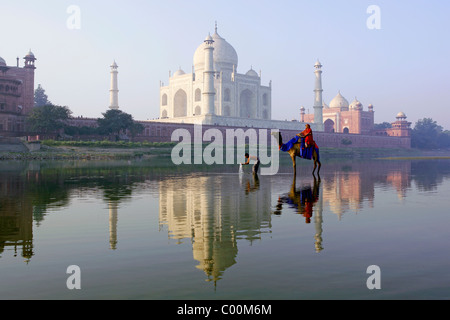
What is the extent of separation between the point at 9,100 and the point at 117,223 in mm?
45979

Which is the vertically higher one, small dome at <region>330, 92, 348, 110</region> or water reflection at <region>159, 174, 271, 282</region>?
small dome at <region>330, 92, 348, 110</region>

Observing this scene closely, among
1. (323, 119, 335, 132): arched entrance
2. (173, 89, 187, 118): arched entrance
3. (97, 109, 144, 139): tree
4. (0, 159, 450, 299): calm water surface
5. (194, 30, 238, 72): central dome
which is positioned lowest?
(0, 159, 450, 299): calm water surface

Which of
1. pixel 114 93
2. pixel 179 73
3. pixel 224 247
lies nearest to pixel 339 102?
pixel 179 73

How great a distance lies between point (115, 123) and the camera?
161 ft

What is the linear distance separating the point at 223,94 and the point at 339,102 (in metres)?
30.5

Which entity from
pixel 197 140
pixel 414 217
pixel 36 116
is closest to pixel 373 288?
pixel 414 217

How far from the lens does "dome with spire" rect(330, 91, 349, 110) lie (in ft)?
300

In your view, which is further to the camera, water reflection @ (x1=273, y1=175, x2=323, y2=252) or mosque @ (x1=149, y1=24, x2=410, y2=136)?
mosque @ (x1=149, y1=24, x2=410, y2=136)

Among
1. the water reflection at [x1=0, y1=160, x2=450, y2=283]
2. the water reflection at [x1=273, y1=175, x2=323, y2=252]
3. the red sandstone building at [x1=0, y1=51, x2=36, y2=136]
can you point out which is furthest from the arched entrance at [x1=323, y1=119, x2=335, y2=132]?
the water reflection at [x1=273, y1=175, x2=323, y2=252]

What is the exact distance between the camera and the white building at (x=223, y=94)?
71.3 m

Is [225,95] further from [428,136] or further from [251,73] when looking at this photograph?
[428,136]

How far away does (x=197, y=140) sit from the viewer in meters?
58.1

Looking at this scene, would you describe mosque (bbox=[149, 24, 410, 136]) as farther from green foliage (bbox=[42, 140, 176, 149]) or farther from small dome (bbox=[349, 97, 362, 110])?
green foliage (bbox=[42, 140, 176, 149])
